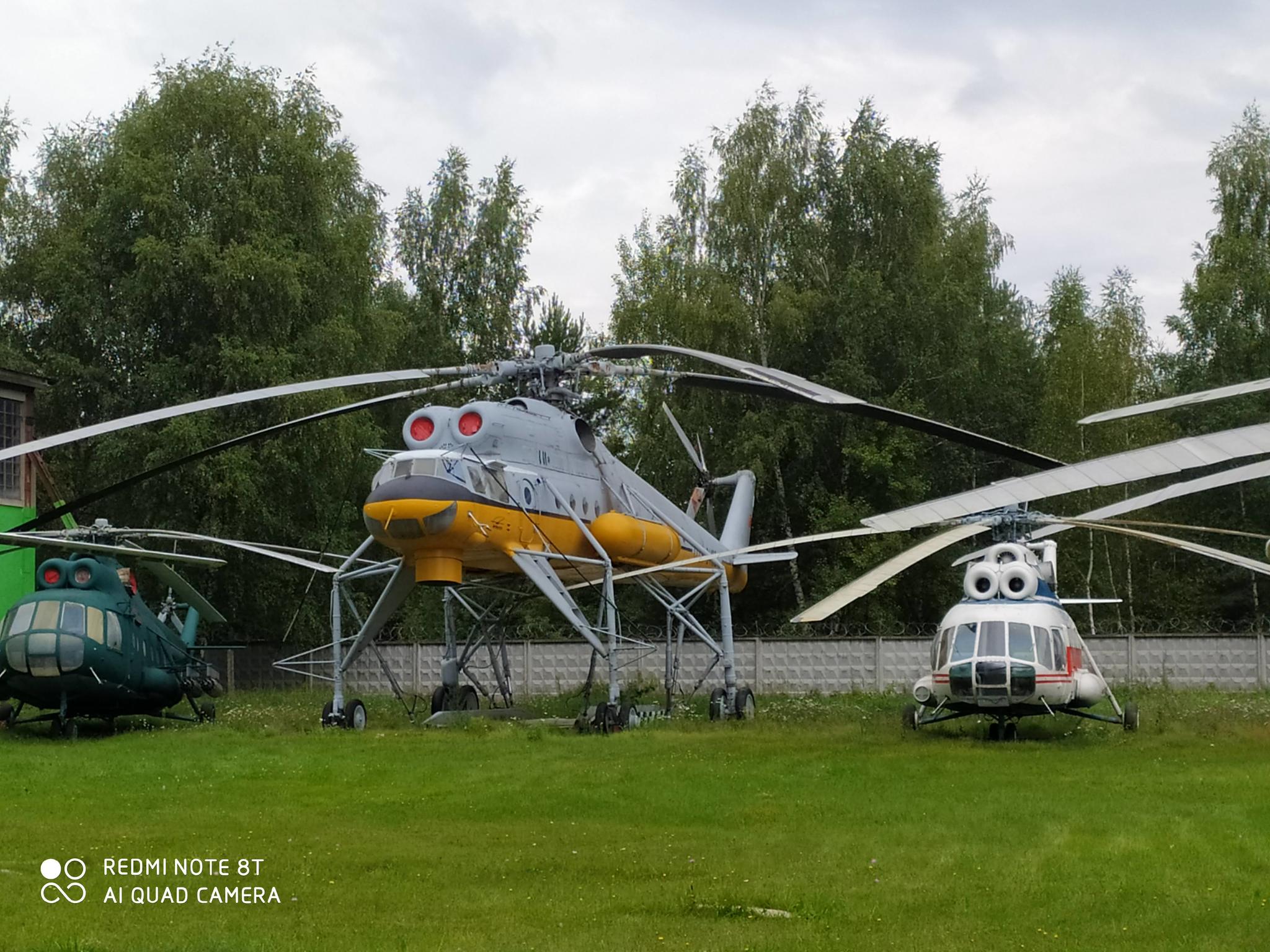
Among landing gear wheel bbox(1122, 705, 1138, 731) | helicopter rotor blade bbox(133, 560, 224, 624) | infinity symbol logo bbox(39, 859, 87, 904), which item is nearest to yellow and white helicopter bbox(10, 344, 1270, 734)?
landing gear wheel bbox(1122, 705, 1138, 731)

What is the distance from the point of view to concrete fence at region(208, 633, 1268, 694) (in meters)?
29.6

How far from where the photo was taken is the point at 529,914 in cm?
859

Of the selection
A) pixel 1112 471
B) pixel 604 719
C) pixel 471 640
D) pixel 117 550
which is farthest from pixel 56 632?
pixel 1112 471

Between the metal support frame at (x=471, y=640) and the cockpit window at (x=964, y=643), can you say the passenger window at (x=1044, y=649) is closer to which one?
the cockpit window at (x=964, y=643)

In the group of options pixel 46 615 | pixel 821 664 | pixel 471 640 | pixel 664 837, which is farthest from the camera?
pixel 821 664

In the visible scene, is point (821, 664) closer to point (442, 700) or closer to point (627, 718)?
point (442, 700)

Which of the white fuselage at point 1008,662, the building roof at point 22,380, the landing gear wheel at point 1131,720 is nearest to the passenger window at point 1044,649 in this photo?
the white fuselage at point 1008,662

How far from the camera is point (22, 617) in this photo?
19.7 m

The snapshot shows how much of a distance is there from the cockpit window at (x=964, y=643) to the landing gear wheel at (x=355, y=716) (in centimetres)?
814

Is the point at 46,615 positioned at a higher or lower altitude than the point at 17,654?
higher

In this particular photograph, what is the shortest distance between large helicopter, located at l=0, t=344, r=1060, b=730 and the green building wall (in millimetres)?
10130

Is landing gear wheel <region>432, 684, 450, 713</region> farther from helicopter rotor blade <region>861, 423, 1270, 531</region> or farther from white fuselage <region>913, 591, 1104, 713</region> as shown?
helicopter rotor blade <region>861, 423, 1270, 531</region>

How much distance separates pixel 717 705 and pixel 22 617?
969 cm

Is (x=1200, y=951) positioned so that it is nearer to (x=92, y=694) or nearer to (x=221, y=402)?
(x=221, y=402)
